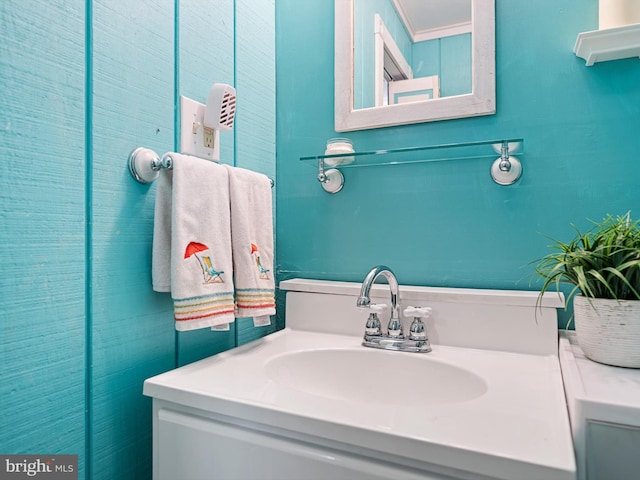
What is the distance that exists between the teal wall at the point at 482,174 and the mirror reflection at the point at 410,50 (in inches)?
3.1

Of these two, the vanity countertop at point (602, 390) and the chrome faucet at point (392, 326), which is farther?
the chrome faucet at point (392, 326)

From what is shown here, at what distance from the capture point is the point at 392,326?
3.12 feet

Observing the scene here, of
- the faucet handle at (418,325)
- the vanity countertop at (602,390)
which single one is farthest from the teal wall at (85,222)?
the vanity countertop at (602,390)

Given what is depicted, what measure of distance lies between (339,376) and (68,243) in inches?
23.9

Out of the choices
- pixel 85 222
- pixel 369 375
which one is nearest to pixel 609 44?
pixel 369 375

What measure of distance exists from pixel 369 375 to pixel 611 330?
1.54 feet

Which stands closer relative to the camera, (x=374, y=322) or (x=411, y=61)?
(x=374, y=322)

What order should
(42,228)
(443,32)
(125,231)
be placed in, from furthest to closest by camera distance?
1. (443,32)
2. (125,231)
3. (42,228)

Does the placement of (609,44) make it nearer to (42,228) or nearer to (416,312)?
(416,312)

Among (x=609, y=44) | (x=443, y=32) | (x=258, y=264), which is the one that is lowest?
(x=258, y=264)

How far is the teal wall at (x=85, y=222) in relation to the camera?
0.61 meters

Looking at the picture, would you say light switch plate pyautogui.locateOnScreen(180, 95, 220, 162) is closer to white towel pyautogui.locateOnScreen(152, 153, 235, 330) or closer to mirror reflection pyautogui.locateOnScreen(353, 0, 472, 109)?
white towel pyautogui.locateOnScreen(152, 153, 235, 330)

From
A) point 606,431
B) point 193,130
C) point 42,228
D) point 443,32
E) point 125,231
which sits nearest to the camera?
point 606,431

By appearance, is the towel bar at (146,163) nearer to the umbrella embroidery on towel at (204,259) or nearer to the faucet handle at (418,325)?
the umbrella embroidery on towel at (204,259)
